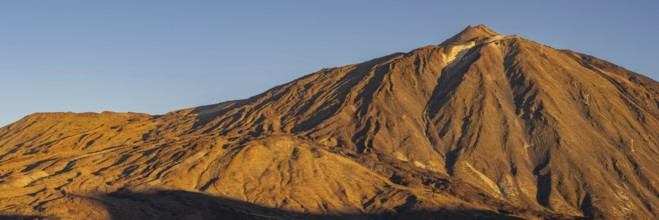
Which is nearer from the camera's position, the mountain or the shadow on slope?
the shadow on slope

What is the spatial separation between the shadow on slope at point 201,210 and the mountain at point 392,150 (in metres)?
0.27

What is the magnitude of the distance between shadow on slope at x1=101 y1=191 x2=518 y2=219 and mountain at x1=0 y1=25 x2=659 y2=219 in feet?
0.89

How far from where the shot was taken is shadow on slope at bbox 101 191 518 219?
12812 cm

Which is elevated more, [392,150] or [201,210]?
[392,150]

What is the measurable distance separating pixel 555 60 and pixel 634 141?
27569 mm

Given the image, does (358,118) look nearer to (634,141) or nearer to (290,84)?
(290,84)

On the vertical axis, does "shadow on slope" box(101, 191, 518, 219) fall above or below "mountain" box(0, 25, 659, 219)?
below

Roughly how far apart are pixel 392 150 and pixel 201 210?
40513 millimetres

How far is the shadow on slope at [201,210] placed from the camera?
420ft

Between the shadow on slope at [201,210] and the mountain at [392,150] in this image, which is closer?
the shadow on slope at [201,210]

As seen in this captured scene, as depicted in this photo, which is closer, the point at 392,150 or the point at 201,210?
the point at 201,210

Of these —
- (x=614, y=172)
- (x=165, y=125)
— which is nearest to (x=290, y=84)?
(x=165, y=125)

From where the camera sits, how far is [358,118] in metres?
169

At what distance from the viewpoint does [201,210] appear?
427 feet
